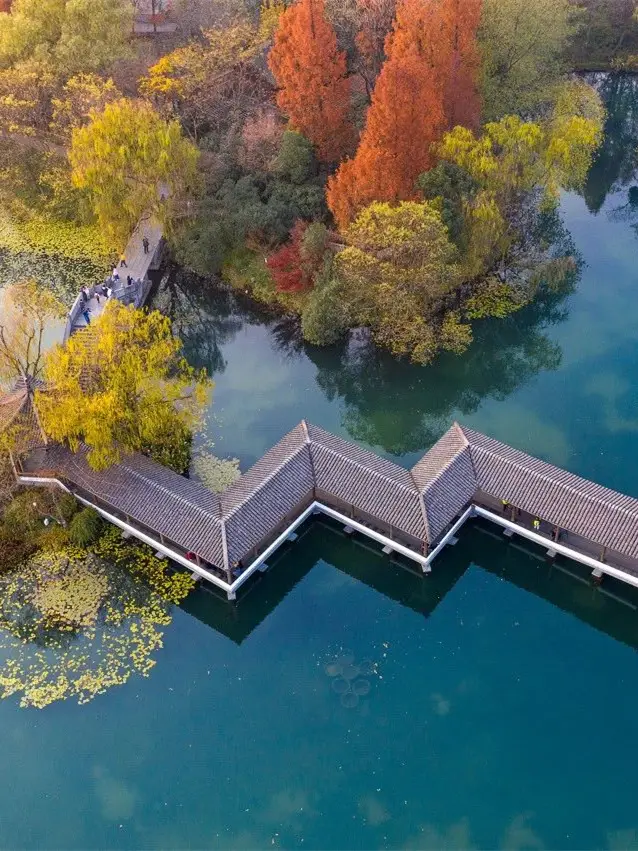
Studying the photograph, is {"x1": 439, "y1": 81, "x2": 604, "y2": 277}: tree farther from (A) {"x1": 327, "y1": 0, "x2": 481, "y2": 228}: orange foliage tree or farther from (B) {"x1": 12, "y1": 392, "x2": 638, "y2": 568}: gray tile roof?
(B) {"x1": 12, "y1": 392, "x2": 638, "y2": 568}: gray tile roof

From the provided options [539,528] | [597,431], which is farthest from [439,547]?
[597,431]

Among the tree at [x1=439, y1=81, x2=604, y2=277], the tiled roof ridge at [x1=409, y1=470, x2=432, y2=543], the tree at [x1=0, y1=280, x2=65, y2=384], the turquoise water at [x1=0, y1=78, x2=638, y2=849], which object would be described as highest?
the tree at [x1=439, y1=81, x2=604, y2=277]

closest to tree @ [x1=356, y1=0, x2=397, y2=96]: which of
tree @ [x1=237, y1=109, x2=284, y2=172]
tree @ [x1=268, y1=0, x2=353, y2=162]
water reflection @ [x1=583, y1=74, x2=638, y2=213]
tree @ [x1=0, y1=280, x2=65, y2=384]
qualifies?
tree @ [x1=268, y1=0, x2=353, y2=162]

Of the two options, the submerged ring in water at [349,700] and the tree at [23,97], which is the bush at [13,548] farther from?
the tree at [23,97]

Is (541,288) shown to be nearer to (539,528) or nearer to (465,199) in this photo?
(465,199)

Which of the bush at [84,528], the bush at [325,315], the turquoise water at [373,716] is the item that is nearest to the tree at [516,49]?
the bush at [325,315]

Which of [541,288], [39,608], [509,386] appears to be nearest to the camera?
[39,608]

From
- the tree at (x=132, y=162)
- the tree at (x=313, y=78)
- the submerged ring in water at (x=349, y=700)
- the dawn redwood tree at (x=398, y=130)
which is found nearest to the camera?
the submerged ring in water at (x=349, y=700)
